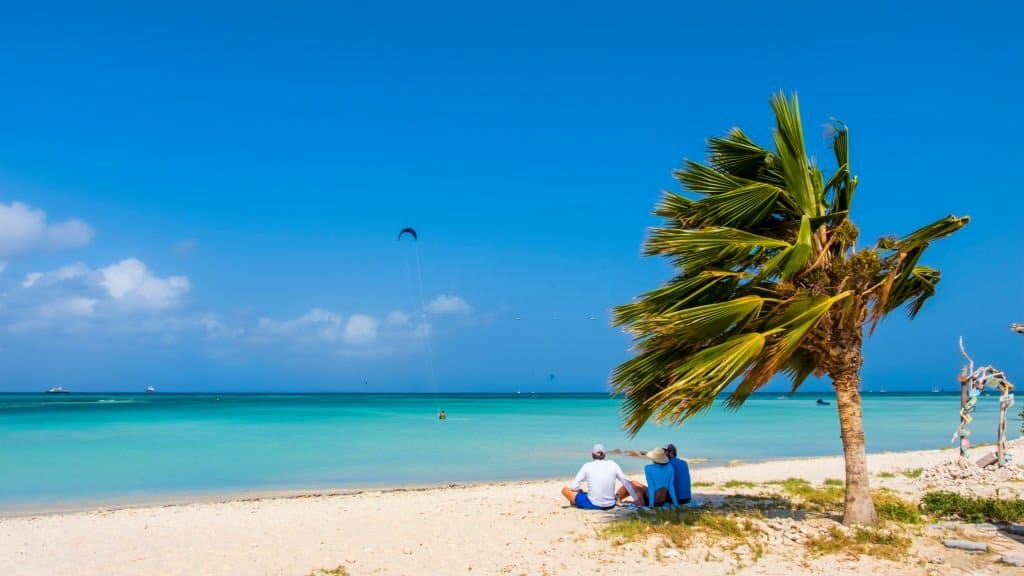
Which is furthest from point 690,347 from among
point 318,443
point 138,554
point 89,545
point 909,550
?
point 318,443

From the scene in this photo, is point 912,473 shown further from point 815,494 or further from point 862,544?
point 862,544

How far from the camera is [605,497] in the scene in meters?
9.70

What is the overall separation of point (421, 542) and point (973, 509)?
6549 millimetres

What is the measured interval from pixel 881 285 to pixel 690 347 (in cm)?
218

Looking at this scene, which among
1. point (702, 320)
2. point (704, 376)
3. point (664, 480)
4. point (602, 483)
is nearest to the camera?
point (704, 376)

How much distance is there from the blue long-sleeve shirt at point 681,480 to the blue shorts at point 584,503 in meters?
0.99

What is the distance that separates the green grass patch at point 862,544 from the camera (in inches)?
258

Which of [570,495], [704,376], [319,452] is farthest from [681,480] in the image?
[319,452]

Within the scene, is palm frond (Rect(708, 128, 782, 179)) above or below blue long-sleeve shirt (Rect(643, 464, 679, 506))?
above

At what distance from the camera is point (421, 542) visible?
26.8ft

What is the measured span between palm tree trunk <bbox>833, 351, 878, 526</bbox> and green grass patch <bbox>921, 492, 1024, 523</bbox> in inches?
65.3

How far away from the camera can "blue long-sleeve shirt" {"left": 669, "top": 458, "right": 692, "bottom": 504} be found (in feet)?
31.3

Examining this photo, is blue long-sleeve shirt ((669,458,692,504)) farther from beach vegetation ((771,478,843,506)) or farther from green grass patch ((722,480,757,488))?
green grass patch ((722,480,757,488))

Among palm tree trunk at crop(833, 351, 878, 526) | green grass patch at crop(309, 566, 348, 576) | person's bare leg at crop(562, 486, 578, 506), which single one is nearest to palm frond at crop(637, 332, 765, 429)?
palm tree trunk at crop(833, 351, 878, 526)
